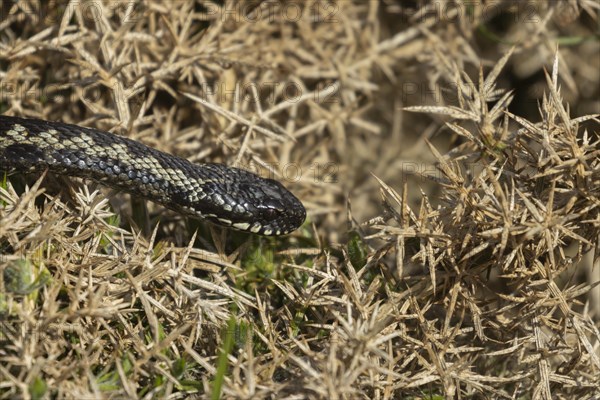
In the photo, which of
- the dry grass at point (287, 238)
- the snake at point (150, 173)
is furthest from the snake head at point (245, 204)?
the dry grass at point (287, 238)

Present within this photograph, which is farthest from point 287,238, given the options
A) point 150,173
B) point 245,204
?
point 150,173

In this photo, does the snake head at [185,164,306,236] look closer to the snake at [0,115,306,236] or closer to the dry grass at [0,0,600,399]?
the snake at [0,115,306,236]

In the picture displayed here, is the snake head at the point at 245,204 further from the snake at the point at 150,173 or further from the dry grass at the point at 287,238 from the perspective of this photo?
the dry grass at the point at 287,238

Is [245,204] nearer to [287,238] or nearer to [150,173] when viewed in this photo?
[287,238]

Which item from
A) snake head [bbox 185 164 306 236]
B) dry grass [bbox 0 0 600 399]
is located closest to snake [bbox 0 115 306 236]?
snake head [bbox 185 164 306 236]

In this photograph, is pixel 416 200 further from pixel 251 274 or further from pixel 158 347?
pixel 158 347

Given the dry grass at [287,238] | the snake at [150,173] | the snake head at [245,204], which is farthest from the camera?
the snake head at [245,204]

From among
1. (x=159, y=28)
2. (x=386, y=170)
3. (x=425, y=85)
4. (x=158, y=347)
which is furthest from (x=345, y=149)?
(x=158, y=347)
